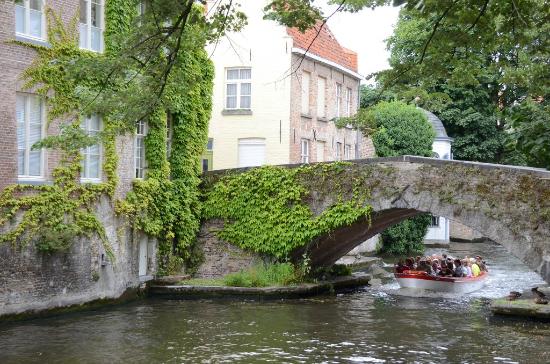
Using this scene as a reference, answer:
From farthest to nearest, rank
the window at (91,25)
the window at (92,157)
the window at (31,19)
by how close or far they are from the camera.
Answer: the window at (92,157) → the window at (91,25) → the window at (31,19)

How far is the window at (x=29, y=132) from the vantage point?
16469 mm

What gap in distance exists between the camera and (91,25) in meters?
18.4

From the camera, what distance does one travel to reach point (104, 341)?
14555 mm

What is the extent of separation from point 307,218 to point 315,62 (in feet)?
31.3

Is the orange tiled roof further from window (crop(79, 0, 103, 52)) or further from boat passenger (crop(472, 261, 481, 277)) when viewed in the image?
window (crop(79, 0, 103, 52))

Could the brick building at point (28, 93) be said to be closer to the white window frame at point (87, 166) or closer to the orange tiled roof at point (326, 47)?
the white window frame at point (87, 166)

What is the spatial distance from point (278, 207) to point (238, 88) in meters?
8.26

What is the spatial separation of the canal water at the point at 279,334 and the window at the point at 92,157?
3.04 metres

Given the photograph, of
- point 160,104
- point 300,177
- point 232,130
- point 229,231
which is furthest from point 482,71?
point 232,130

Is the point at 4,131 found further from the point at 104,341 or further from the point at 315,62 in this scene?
the point at 315,62

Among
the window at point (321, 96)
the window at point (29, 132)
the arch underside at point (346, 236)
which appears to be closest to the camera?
the window at point (29, 132)

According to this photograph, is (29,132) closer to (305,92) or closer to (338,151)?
(305,92)

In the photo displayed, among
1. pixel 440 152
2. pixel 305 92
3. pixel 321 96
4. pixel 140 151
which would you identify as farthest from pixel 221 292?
pixel 440 152

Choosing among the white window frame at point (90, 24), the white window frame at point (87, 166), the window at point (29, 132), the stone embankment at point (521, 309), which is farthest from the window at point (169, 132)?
the stone embankment at point (521, 309)
